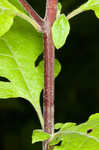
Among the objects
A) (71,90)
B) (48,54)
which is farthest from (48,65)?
(71,90)

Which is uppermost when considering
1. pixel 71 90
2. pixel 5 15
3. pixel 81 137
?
pixel 5 15

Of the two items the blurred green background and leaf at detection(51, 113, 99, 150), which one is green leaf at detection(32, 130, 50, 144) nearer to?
leaf at detection(51, 113, 99, 150)

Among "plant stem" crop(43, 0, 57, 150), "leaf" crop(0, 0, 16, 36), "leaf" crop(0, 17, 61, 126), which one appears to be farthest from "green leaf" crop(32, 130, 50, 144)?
"leaf" crop(0, 0, 16, 36)

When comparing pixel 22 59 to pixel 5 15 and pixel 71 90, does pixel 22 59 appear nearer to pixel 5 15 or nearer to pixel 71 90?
pixel 5 15

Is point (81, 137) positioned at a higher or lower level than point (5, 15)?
lower

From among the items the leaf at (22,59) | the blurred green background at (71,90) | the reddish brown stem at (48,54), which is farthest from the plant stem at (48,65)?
the blurred green background at (71,90)

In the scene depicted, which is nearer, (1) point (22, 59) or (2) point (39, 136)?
(2) point (39, 136)

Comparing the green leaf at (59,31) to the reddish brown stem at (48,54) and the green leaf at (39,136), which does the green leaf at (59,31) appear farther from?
the green leaf at (39,136)
